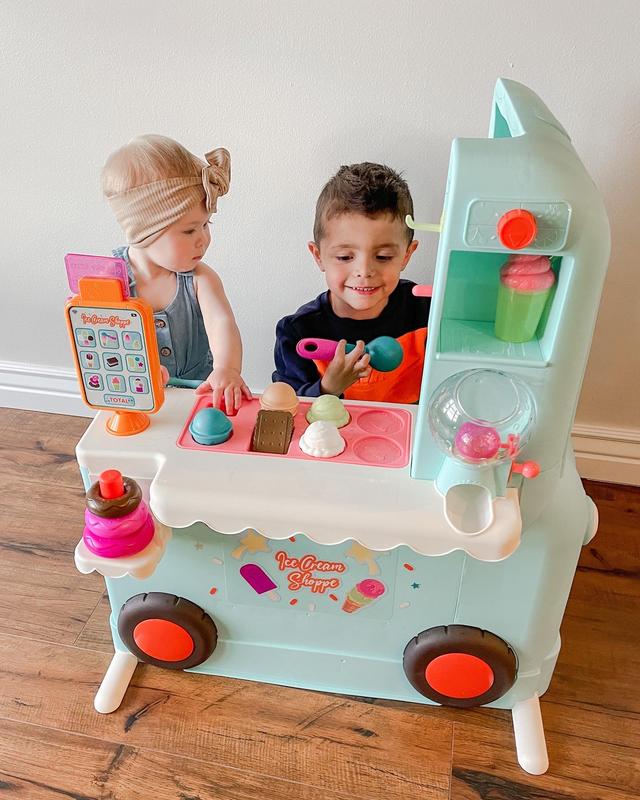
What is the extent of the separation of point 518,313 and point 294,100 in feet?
1.78

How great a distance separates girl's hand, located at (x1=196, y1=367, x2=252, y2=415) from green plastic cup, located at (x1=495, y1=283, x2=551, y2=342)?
33 cm

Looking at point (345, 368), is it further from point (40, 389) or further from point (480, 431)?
point (40, 389)

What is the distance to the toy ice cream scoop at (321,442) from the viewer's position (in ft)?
2.68

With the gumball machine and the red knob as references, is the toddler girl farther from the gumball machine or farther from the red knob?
the red knob

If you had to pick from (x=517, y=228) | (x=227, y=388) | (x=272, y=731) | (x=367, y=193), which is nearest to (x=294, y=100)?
(x=367, y=193)

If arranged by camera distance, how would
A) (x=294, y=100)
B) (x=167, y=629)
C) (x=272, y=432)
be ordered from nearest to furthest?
(x=272, y=432) < (x=167, y=629) < (x=294, y=100)

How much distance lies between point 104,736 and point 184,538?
1.00 feet

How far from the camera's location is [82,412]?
1526 millimetres

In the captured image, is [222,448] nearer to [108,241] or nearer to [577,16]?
[108,241]

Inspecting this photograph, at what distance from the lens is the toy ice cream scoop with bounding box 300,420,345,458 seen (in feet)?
2.68

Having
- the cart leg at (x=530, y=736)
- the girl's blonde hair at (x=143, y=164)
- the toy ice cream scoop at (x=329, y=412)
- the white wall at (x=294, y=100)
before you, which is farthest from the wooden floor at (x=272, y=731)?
the girl's blonde hair at (x=143, y=164)

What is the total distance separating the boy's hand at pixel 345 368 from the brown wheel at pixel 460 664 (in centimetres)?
34

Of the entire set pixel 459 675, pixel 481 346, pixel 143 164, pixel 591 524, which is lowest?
pixel 459 675

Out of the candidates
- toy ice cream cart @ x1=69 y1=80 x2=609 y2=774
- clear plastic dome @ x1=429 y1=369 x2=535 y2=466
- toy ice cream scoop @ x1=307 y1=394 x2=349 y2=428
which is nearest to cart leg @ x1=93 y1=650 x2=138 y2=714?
toy ice cream cart @ x1=69 y1=80 x2=609 y2=774
